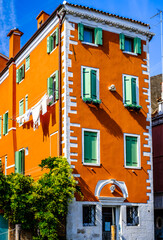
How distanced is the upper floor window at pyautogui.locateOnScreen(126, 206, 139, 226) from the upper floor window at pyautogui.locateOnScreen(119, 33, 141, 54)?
882cm

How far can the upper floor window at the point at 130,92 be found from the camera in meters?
27.2

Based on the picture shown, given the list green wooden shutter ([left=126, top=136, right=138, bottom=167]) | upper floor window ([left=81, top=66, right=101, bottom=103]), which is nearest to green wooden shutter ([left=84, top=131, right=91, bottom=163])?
upper floor window ([left=81, top=66, right=101, bottom=103])

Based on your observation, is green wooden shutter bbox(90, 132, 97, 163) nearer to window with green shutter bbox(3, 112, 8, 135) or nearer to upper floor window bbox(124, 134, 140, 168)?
upper floor window bbox(124, 134, 140, 168)

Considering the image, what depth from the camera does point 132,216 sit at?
86.4 feet

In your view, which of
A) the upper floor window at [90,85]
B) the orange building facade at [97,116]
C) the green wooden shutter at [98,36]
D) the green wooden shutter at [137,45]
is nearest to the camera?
the orange building facade at [97,116]

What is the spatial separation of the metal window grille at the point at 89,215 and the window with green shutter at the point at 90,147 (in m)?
2.32

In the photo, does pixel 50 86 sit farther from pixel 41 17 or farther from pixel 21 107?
pixel 41 17

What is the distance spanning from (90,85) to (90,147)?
10.7 ft

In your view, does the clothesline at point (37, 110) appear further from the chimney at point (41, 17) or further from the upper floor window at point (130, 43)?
the chimney at point (41, 17)

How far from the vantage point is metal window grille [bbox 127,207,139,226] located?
86.0 feet

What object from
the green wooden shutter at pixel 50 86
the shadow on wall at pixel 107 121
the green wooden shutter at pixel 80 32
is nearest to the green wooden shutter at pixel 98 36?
the green wooden shutter at pixel 80 32

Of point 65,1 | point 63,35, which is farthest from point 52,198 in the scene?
point 65,1

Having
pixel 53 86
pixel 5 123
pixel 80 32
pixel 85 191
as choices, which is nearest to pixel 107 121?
pixel 53 86

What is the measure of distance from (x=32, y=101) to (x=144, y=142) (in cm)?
717
